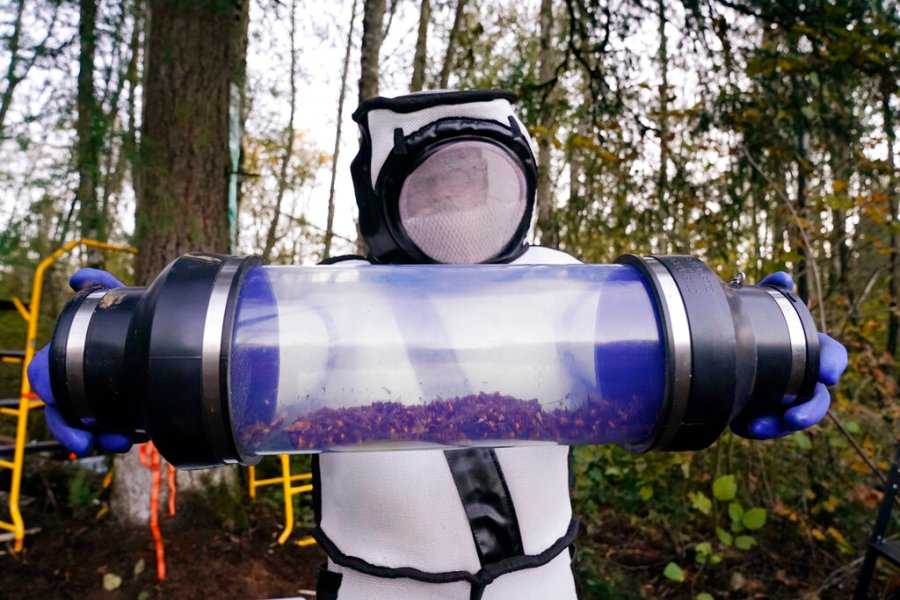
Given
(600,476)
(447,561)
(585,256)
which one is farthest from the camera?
(585,256)

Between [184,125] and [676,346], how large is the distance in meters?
3.16

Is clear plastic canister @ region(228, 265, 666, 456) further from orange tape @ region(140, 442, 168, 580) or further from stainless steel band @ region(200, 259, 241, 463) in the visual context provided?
orange tape @ region(140, 442, 168, 580)

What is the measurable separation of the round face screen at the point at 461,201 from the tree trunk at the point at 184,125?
219 centimetres

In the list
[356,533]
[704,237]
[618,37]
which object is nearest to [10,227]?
[356,533]

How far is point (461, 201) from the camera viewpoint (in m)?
1.47

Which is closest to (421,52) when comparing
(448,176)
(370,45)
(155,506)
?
(370,45)

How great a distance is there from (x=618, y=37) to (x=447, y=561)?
3.61 meters

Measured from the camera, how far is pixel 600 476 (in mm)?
4234

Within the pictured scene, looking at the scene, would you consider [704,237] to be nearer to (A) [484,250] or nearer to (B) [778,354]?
(A) [484,250]

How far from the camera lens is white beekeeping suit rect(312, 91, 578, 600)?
1.35 meters

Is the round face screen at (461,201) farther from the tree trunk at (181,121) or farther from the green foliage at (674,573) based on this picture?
the green foliage at (674,573)

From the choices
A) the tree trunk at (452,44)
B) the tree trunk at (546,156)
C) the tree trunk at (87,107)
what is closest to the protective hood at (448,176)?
the tree trunk at (87,107)

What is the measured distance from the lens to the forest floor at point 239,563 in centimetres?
315

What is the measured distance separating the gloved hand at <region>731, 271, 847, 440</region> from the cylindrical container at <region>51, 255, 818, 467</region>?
2.3 inches
